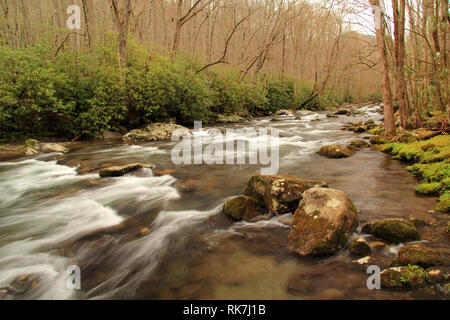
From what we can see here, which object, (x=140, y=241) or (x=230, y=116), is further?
(x=230, y=116)

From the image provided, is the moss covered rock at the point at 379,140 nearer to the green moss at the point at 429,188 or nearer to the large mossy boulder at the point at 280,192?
the green moss at the point at 429,188

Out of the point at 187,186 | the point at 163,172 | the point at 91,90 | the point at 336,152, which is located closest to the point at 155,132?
the point at 91,90

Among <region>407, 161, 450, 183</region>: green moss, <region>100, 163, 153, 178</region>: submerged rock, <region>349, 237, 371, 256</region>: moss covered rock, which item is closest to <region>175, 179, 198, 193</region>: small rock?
<region>100, 163, 153, 178</region>: submerged rock

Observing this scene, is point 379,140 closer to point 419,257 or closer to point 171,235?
point 419,257

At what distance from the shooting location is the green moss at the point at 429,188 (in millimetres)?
4113

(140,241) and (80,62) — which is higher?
(80,62)

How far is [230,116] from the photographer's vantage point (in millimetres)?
17203

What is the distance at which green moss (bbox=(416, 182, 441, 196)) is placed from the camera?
13.5ft

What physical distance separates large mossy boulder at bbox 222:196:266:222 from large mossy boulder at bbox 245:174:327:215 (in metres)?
0.13
